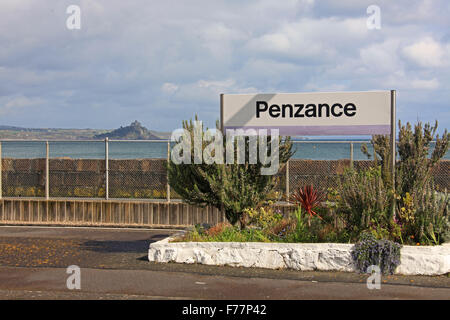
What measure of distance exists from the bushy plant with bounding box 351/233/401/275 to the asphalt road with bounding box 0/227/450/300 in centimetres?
27

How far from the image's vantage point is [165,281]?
956cm

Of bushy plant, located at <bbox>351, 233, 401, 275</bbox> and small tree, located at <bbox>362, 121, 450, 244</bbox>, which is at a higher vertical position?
small tree, located at <bbox>362, 121, 450, 244</bbox>

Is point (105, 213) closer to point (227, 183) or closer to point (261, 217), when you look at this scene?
point (227, 183)

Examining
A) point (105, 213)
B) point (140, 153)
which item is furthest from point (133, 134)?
point (105, 213)

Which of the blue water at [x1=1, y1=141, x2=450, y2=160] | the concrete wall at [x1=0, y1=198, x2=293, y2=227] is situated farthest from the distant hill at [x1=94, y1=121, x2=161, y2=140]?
the concrete wall at [x1=0, y1=198, x2=293, y2=227]

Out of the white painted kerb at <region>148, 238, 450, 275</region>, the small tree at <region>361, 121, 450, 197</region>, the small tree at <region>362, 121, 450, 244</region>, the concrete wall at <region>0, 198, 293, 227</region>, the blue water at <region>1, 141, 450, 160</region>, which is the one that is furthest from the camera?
the blue water at <region>1, 141, 450, 160</region>

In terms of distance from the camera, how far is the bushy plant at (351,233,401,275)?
1010cm

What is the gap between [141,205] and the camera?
1714 cm

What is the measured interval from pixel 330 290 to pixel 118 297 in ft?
10.0

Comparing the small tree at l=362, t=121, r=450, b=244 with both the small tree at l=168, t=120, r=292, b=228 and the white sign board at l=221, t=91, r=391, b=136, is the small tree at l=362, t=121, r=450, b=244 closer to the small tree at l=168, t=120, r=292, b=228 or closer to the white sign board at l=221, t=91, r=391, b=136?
the white sign board at l=221, t=91, r=391, b=136

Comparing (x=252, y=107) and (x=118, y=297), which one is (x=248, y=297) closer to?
(x=118, y=297)

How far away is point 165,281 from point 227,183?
Result: 10.3ft

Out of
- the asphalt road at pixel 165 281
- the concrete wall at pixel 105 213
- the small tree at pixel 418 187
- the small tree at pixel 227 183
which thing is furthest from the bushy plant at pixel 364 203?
the concrete wall at pixel 105 213
